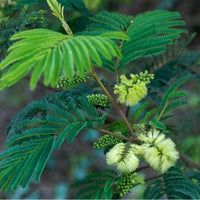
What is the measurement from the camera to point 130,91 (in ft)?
Answer: 2.98

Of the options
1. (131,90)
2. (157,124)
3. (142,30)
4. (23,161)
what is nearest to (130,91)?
(131,90)

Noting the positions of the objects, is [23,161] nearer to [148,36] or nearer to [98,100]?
[98,100]

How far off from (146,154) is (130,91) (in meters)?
0.19

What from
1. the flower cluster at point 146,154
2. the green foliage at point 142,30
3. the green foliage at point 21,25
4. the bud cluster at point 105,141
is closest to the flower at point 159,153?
the flower cluster at point 146,154

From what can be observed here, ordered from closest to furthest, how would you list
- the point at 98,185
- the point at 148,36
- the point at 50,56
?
the point at 50,56, the point at 148,36, the point at 98,185

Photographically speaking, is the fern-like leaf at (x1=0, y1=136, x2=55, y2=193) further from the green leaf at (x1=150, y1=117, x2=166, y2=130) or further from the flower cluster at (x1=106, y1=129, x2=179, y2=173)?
the green leaf at (x1=150, y1=117, x2=166, y2=130)

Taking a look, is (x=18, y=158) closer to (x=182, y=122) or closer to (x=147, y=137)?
(x=147, y=137)

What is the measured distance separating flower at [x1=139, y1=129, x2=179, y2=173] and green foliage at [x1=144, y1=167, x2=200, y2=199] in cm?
9

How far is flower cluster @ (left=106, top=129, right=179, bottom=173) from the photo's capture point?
90cm

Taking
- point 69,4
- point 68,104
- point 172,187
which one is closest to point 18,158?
point 68,104

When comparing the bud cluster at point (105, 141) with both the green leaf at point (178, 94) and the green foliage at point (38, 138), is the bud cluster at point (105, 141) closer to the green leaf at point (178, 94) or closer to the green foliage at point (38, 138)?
the green foliage at point (38, 138)

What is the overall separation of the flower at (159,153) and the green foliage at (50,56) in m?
0.31

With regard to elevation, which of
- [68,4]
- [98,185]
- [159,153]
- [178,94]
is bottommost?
[98,185]

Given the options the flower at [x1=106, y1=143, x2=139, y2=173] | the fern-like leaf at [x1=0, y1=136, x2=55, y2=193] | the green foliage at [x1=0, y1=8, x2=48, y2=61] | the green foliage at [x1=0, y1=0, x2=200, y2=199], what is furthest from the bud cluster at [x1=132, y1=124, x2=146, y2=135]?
the green foliage at [x1=0, y1=8, x2=48, y2=61]
